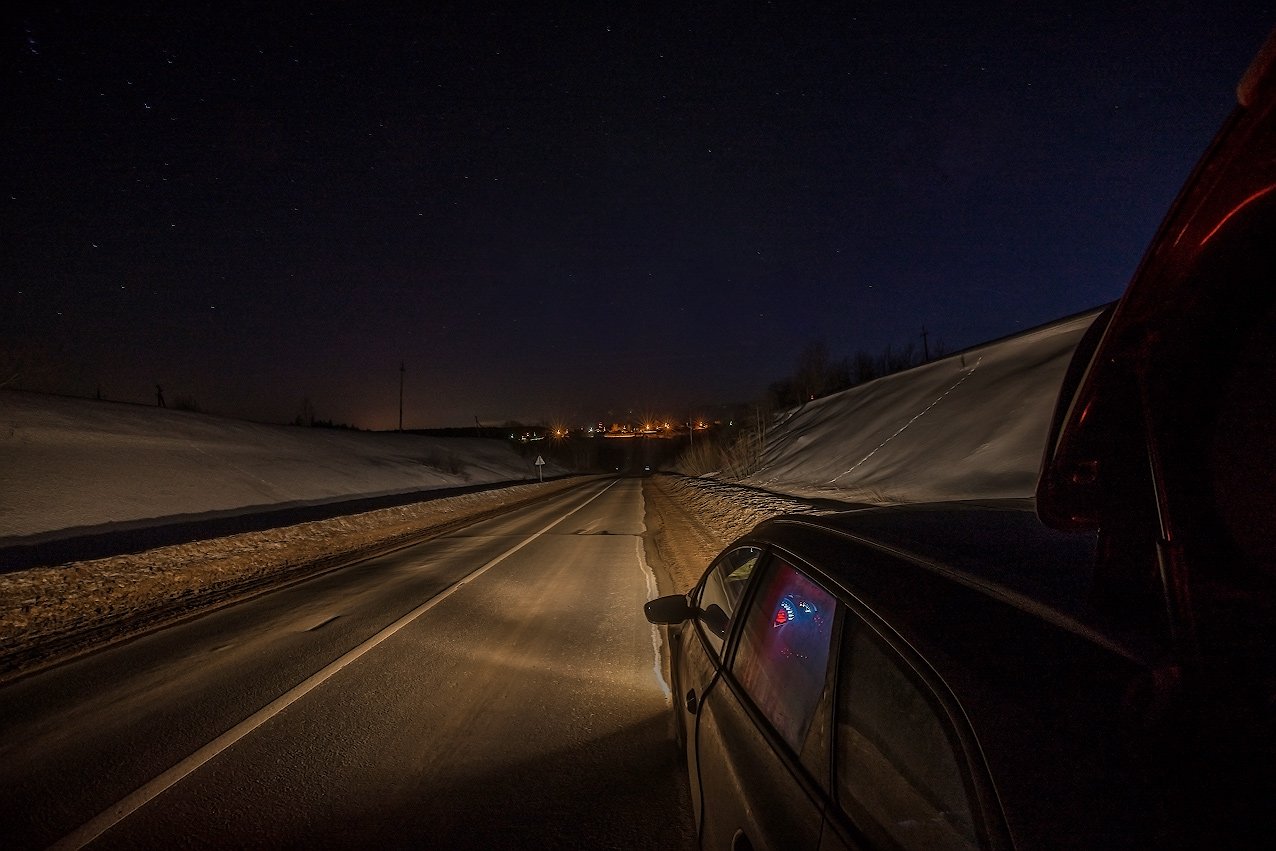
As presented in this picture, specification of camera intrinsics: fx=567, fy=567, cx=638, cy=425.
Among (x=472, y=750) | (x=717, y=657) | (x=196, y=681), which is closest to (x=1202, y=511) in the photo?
(x=717, y=657)

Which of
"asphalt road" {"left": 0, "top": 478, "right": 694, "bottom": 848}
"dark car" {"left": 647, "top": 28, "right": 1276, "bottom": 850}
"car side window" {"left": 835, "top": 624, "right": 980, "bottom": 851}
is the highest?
"dark car" {"left": 647, "top": 28, "right": 1276, "bottom": 850}

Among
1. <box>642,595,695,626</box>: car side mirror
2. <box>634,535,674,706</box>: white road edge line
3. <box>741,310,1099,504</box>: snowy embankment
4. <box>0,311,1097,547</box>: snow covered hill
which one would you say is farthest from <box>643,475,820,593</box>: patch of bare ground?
<box>642,595,695,626</box>: car side mirror

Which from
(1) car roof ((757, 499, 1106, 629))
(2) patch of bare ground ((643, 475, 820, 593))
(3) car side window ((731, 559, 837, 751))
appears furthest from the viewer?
(2) patch of bare ground ((643, 475, 820, 593))

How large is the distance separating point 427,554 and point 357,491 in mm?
24140

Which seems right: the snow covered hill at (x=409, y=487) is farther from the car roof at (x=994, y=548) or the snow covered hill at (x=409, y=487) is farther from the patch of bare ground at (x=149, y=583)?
the car roof at (x=994, y=548)

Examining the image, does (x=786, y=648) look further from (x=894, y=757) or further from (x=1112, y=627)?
(x=1112, y=627)

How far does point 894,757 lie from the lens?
1.28m

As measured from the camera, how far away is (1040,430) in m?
13.0

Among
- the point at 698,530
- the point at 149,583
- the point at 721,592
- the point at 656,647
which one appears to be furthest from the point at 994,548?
the point at 698,530

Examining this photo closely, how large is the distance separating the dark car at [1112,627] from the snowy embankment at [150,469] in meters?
20.9

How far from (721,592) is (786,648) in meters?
1.18

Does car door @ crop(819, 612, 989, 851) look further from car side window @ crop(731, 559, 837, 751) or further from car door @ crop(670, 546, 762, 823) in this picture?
car door @ crop(670, 546, 762, 823)

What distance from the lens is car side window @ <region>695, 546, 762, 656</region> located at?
2707 mm

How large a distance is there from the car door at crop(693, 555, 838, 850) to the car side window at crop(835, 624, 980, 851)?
111 millimetres
